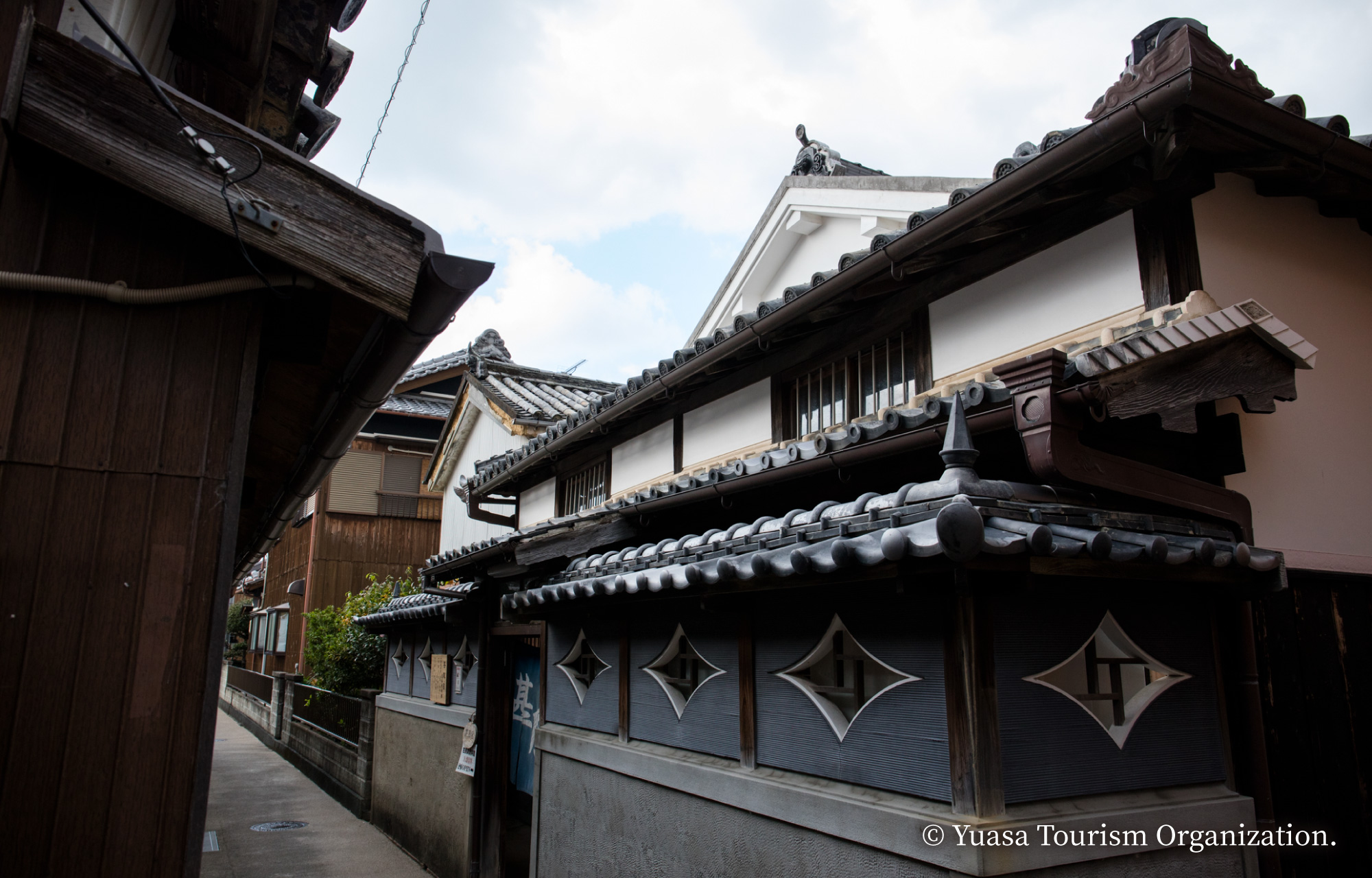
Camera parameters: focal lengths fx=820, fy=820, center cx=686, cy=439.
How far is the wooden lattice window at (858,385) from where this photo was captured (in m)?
6.64

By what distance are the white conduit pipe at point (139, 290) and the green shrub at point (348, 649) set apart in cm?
1578

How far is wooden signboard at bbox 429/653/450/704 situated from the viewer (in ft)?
41.1

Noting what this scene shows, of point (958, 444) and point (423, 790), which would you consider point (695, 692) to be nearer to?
point (958, 444)

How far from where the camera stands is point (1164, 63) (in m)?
4.32

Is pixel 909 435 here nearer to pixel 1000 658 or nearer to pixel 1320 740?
pixel 1000 658

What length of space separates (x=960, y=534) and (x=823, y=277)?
3.55 meters

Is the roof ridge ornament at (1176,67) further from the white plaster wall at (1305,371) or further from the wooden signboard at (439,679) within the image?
the wooden signboard at (439,679)

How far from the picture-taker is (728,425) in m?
8.98

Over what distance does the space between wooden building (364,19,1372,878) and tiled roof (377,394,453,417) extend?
66.8 feet

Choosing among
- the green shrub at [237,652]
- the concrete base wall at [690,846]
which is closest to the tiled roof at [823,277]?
the concrete base wall at [690,846]

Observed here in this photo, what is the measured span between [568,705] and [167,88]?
678 cm

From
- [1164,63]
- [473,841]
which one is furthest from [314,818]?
[1164,63]

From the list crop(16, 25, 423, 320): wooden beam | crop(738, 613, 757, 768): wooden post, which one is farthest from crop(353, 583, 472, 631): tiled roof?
crop(16, 25, 423, 320): wooden beam

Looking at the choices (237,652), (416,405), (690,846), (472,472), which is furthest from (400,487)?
(237,652)
